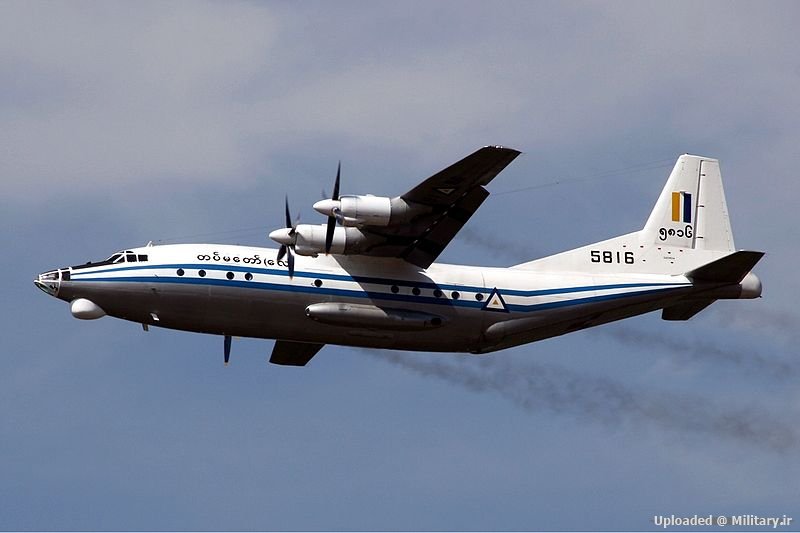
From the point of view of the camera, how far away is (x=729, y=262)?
30984mm

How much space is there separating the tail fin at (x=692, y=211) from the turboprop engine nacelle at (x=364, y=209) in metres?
7.23

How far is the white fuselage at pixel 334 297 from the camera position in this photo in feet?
96.4

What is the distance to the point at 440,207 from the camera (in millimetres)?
29531

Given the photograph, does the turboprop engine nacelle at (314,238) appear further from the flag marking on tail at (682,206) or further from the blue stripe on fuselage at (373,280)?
the flag marking on tail at (682,206)

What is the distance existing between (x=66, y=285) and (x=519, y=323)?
10.0 metres

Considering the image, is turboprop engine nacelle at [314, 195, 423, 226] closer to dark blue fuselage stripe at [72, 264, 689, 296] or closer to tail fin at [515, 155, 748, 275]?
dark blue fuselage stripe at [72, 264, 689, 296]

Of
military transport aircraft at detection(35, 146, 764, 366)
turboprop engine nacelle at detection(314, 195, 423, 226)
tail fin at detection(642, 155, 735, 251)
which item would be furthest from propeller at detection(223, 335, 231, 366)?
tail fin at detection(642, 155, 735, 251)

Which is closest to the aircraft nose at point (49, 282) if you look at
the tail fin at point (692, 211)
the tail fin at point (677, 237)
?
the tail fin at point (677, 237)

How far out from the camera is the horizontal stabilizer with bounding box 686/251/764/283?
30703 mm

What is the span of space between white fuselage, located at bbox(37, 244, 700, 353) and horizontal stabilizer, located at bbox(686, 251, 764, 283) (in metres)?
2.00

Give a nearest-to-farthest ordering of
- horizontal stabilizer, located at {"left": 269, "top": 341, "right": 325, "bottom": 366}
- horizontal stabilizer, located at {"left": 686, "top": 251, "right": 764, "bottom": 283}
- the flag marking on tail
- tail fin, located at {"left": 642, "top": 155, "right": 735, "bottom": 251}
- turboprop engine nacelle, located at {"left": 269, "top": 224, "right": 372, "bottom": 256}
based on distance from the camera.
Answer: turboprop engine nacelle, located at {"left": 269, "top": 224, "right": 372, "bottom": 256}
horizontal stabilizer, located at {"left": 686, "top": 251, "right": 764, "bottom": 283}
horizontal stabilizer, located at {"left": 269, "top": 341, "right": 325, "bottom": 366}
tail fin, located at {"left": 642, "top": 155, "right": 735, "bottom": 251}
the flag marking on tail

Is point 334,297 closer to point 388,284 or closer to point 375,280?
point 375,280

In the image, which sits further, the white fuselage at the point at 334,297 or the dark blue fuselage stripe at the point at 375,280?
the dark blue fuselage stripe at the point at 375,280

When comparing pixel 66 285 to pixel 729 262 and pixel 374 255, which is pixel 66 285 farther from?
pixel 729 262
